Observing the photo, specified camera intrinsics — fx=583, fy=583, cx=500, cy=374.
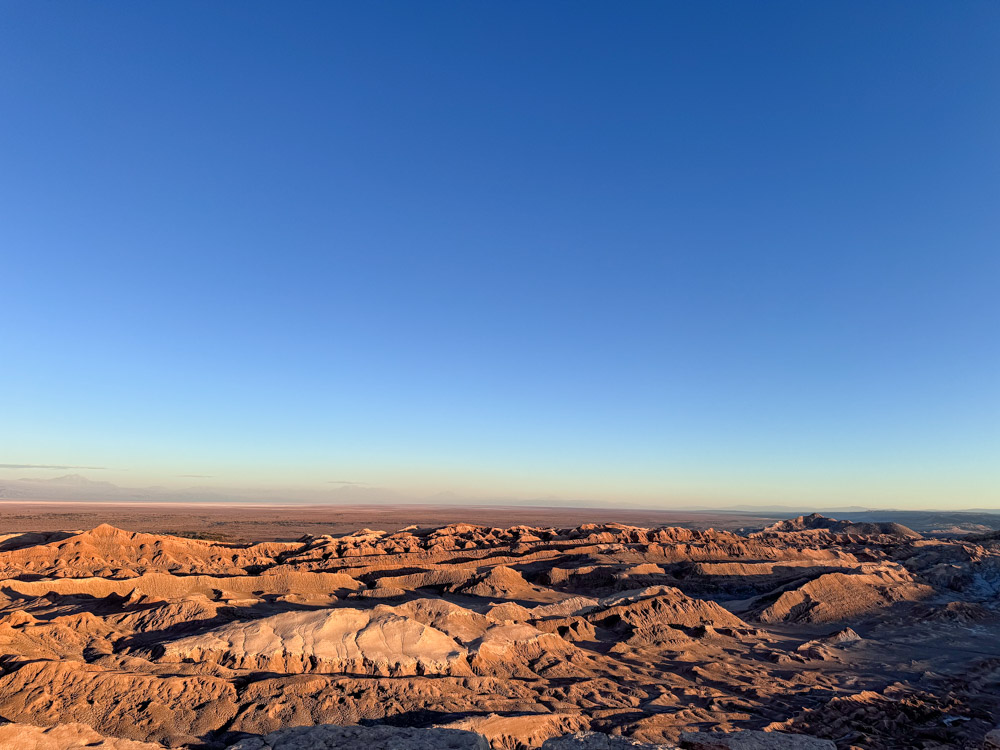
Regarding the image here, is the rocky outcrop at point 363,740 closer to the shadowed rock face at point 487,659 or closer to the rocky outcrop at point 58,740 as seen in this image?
the shadowed rock face at point 487,659

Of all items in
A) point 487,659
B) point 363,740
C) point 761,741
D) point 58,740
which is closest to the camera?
point 58,740

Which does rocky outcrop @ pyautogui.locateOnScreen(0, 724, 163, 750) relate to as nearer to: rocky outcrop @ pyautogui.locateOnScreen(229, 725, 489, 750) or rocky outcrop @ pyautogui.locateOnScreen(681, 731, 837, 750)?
rocky outcrop @ pyautogui.locateOnScreen(229, 725, 489, 750)

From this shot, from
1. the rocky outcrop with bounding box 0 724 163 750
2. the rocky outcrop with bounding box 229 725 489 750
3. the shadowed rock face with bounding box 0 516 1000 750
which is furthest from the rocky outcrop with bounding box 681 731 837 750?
the rocky outcrop with bounding box 0 724 163 750

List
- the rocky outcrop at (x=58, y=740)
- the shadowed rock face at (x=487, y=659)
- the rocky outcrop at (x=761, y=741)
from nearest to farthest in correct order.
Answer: the rocky outcrop at (x=58, y=740), the rocky outcrop at (x=761, y=741), the shadowed rock face at (x=487, y=659)

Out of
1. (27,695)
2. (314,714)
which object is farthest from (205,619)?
(314,714)

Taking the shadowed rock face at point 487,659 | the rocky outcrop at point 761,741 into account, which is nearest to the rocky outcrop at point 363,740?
the shadowed rock face at point 487,659

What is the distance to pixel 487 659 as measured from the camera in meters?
11.5

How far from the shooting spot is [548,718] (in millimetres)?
8711

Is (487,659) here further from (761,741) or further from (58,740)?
(58,740)

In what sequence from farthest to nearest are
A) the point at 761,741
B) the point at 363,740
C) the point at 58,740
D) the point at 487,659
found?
the point at 487,659 < the point at 761,741 < the point at 363,740 < the point at 58,740

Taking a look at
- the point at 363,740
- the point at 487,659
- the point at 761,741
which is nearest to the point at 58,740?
the point at 363,740

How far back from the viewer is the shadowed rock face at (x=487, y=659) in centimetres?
816

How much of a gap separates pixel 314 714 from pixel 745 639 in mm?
11975

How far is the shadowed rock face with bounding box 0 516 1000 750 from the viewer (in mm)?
8156
